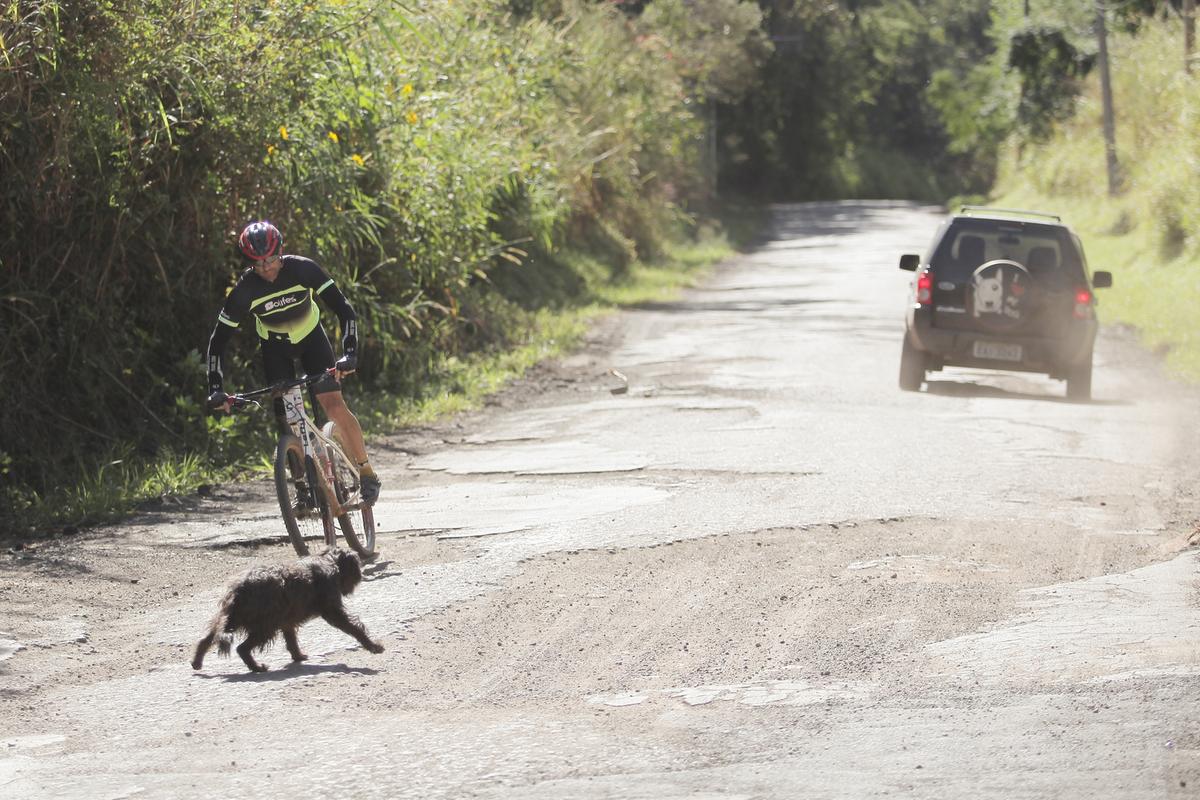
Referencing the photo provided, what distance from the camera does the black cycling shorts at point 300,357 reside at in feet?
27.8

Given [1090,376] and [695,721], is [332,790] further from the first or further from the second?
[1090,376]

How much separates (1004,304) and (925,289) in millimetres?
739

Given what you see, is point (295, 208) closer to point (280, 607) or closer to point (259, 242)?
point (259, 242)

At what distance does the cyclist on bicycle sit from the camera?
8.23m

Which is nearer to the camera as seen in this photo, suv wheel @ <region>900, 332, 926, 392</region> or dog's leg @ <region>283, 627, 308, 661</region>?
dog's leg @ <region>283, 627, 308, 661</region>

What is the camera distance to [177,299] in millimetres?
12469

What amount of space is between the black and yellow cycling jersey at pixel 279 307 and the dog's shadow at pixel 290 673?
7.50 ft

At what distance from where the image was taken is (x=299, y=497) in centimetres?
831

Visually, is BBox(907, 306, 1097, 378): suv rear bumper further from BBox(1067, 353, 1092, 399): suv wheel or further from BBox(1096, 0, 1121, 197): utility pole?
BBox(1096, 0, 1121, 197): utility pole

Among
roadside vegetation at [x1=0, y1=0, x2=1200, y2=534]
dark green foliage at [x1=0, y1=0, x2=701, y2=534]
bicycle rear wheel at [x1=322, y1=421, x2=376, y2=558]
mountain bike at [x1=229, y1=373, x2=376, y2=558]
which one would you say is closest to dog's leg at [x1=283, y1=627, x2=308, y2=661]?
mountain bike at [x1=229, y1=373, x2=376, y2=558]

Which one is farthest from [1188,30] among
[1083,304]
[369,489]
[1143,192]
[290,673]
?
[290,673]

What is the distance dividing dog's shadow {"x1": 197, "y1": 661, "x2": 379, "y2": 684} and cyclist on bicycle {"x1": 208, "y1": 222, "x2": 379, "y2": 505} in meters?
2.13

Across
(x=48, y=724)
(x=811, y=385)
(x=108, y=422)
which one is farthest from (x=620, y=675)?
(x=811, y=385)

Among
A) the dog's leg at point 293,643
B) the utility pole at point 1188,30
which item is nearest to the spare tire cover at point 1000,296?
the dog's leg at point 293,643
